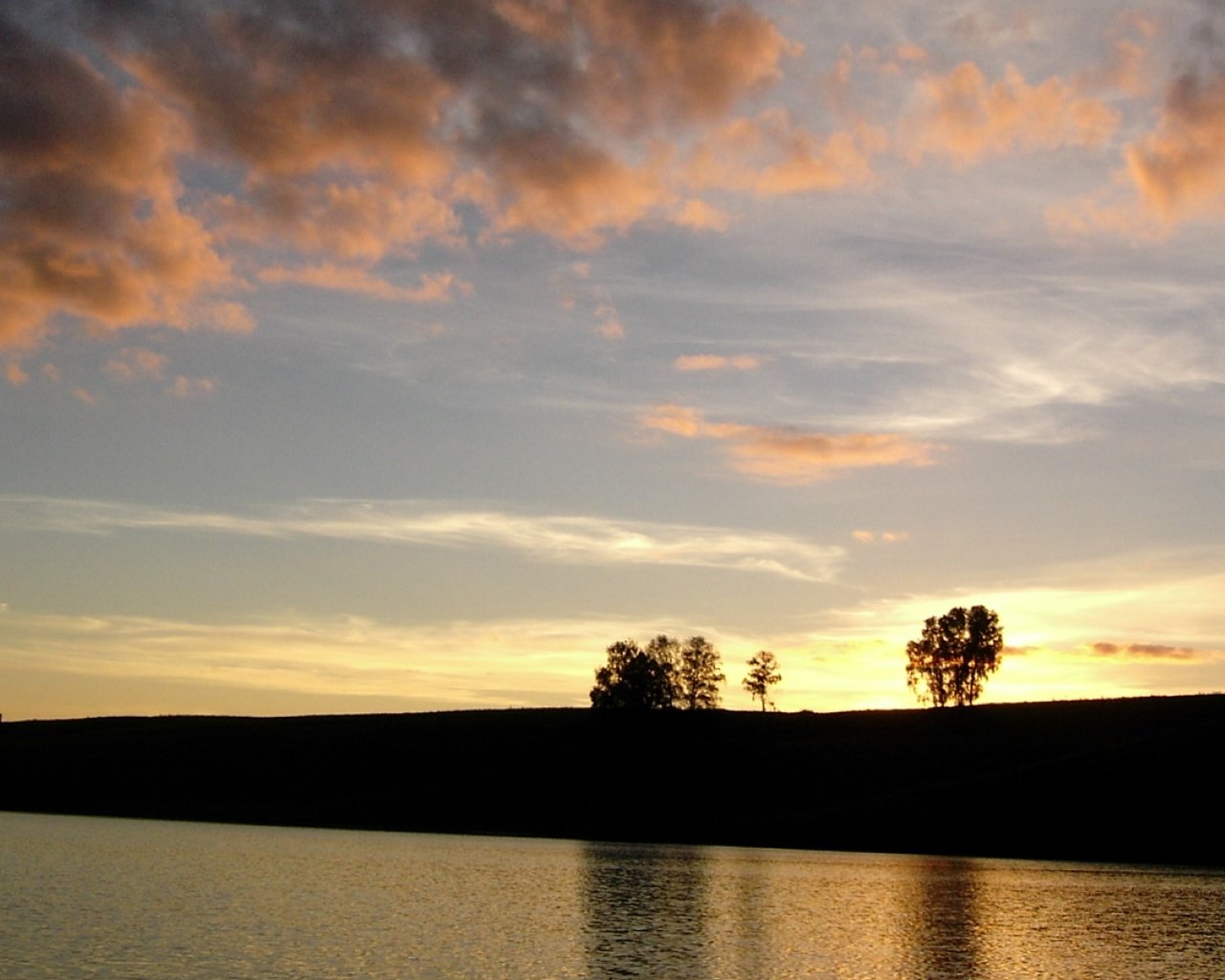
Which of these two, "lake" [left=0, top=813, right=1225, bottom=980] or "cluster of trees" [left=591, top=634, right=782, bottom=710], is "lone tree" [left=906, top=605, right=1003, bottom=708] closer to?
"cluster of trees" [left=591, top=634, right=782, bottom=710]

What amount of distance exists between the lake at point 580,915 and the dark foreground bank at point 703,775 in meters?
15.5

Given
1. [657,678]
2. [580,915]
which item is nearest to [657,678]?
[657,678]

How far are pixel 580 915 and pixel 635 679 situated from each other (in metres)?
114

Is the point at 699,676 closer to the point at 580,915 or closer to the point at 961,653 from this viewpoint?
the point at 961,653

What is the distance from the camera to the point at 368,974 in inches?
1586

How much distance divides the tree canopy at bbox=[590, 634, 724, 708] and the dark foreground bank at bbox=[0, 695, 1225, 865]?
4.36 meters

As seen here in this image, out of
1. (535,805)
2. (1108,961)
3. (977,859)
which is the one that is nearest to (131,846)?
(535,805)

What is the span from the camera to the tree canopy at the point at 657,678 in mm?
169875

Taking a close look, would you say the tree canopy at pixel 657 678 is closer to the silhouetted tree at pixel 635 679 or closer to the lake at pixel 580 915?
the silhouetted tree at pixel 635 679

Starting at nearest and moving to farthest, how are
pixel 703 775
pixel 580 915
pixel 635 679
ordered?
1. pixel 580 915
2. pixel 703 775
3. pixel 635 679

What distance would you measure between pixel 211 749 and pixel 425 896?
11519 cm

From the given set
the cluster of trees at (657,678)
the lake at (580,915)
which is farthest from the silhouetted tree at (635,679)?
the lake at (580,915)

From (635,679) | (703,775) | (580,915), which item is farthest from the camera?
(635,679)

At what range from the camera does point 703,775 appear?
469 ft
